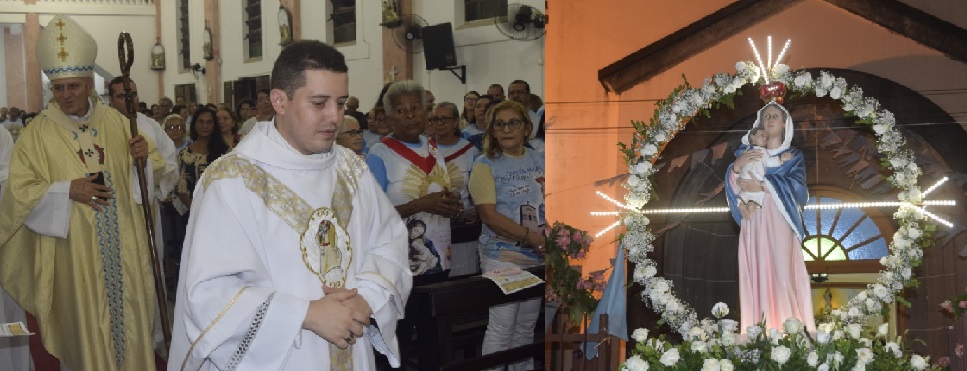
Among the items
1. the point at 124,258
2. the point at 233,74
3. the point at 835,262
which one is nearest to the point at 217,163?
the point at 835,262

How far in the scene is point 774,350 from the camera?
155 inches

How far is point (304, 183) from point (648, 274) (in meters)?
1.55

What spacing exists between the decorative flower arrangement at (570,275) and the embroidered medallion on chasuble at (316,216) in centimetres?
116

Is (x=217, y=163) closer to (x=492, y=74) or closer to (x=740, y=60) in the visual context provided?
(x=740, y=60)

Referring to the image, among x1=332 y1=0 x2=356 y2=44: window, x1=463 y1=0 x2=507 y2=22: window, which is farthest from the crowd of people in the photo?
x1=463 y1=0 x2=507 y2=22: window

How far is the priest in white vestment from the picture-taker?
321 cm

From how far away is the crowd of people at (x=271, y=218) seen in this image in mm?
3254

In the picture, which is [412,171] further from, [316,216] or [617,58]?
[316,216]

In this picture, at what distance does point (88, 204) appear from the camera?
566 centimetres

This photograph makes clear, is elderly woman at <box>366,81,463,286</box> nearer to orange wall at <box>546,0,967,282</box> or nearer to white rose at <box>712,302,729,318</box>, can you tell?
orange wall at <box>546,0,967,282</box>

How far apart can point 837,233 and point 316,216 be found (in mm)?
2056

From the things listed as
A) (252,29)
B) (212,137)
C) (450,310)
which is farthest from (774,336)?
(252,29)

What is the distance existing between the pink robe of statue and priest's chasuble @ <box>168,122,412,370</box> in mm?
1408

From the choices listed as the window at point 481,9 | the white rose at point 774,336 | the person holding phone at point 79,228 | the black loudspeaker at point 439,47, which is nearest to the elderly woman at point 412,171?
the person holding phone at point 79,228
